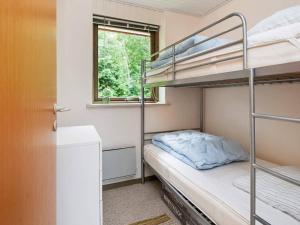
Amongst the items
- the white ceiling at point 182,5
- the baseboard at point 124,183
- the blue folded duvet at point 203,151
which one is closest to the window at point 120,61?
the white ceiling at point 182,5

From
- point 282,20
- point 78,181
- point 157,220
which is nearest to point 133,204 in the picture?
point 157,220

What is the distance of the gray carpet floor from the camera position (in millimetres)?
1676

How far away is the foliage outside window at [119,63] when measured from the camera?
231cm

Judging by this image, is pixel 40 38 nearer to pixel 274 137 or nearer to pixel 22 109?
pixel 22 109

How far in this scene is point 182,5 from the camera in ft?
7.66

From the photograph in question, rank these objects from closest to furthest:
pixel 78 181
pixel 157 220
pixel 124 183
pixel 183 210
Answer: pixel 78 181 → pixel 183 210 → pixel 157 220 → pixel 124 183

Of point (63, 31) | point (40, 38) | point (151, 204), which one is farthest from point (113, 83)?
point (40, 38)

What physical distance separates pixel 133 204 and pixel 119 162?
1.60 feet

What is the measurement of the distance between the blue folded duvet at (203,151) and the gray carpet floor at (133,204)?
52cm

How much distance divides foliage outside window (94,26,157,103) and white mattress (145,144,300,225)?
100 cm

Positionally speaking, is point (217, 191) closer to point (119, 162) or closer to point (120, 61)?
point (119, 162)

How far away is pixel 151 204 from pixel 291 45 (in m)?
1.71

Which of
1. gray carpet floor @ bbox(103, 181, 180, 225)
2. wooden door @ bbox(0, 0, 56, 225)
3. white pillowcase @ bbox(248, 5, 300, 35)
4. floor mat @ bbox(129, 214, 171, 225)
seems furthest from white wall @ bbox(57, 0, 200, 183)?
white pillowcase @ bbox(248, 5, 300, 35)

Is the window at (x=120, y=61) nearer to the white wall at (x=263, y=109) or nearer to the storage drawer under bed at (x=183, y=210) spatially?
the white wall at (x=263, y=109)
